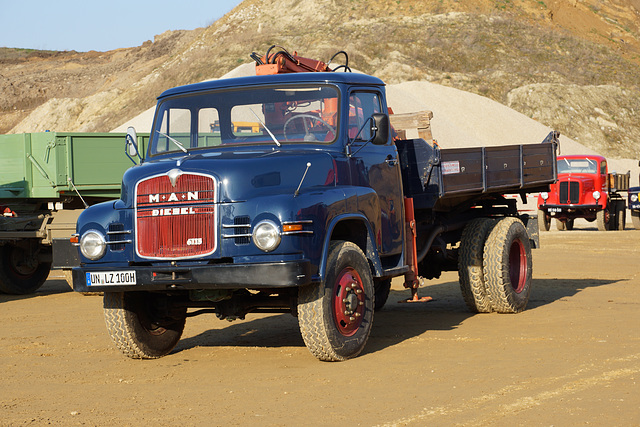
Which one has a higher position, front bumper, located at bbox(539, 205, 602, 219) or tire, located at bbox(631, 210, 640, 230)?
front bumper, located at bbox(539, 205, 602, 219)

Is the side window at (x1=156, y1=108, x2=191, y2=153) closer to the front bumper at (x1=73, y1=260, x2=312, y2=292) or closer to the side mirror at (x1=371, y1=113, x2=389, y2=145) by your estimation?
the front bumper at (x1=73, y1=260, x2=312, y2=292)

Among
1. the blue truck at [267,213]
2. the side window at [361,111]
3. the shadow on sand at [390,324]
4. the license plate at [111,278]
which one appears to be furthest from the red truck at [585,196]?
the license plate at [111,278]

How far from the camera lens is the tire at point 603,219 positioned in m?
28.0

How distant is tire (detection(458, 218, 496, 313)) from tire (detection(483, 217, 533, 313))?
8cm

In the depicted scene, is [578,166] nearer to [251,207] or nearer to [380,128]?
[380,128]

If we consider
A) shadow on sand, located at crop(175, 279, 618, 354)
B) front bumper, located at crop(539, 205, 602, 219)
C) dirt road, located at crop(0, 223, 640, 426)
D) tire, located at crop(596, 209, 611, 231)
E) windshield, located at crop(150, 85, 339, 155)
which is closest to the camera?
dirt road, located at crop(0, 223, 640, 426)

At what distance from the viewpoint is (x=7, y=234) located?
13.9 m

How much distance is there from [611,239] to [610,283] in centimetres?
1113

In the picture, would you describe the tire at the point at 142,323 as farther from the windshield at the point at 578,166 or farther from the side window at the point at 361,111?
the windshield at the point at 578,166

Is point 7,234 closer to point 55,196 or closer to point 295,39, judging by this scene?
point 55,196

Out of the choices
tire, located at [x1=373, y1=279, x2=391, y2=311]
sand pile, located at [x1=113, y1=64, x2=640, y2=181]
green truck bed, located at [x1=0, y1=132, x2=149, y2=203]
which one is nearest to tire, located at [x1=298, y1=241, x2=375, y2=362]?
tire, located at [x1=373, y1=279, x2=391, y2=311]

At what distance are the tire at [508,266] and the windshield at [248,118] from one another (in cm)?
344

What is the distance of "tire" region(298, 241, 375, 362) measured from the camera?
23.4 ft

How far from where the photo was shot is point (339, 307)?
24.2ft
